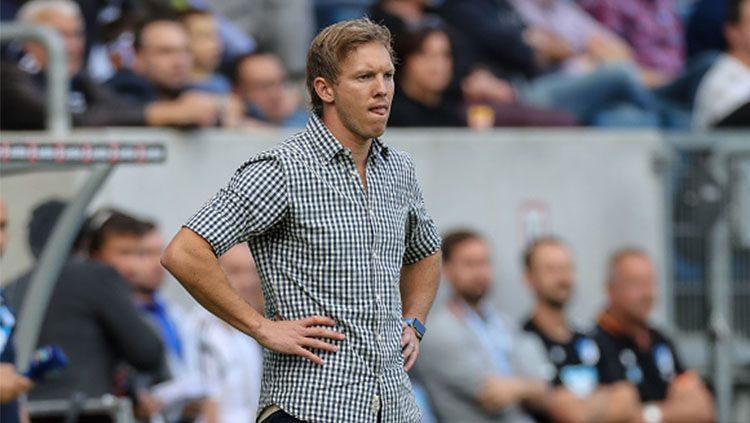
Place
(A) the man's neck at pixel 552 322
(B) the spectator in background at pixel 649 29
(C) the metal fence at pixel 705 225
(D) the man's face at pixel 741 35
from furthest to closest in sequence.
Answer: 1. (B) the spectator in background at pixel 649 29
2. (D) the man's face at pixel 741 35
3. (C) the metal fence at pixel 705 225
4. (A) the man's neck at pixel 552 322

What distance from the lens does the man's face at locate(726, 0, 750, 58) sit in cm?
1228

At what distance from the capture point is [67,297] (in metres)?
8.04

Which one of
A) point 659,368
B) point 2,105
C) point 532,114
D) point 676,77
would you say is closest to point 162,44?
point 2,105

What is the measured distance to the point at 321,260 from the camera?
554 cm

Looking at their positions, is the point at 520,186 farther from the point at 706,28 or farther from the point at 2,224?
the point at 2,224

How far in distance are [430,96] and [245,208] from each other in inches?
218

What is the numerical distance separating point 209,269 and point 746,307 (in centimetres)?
649

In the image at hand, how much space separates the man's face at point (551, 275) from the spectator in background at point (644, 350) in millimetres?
292

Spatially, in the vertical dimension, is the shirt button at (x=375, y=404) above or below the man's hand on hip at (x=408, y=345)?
below

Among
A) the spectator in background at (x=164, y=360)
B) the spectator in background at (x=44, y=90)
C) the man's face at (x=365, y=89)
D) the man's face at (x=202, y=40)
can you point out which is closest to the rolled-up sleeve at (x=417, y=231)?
the man's face at (x=365, y=89)

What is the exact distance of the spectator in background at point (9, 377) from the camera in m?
6.79

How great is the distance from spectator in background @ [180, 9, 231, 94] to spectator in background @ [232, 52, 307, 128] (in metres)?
0.12

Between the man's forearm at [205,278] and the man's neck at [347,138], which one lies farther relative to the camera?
the man's neck at [347,138]

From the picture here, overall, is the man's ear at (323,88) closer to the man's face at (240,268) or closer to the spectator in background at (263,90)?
the man's face at (240,268)
